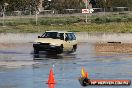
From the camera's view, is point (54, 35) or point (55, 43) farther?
point (54, 35)

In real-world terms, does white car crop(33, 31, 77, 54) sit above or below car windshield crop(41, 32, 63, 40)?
below

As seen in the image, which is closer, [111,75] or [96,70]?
[111,75]

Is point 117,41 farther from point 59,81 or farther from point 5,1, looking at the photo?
point 5,1

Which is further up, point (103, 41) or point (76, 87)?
point (76, 87)

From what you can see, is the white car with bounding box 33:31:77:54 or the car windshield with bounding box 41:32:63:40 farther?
the car windshield with bounding box 41:32:63:40

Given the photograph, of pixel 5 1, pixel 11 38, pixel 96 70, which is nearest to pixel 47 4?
pixel 5 1

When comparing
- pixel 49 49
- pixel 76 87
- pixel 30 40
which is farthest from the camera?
pixel 30 40

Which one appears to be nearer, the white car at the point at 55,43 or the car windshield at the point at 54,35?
the white car at the point at 55,43

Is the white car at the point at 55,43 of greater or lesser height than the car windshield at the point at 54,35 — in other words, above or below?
below

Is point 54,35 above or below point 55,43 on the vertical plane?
above

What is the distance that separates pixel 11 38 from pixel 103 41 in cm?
780

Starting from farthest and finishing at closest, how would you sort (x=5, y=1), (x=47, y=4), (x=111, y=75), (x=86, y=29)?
1. (x=47, y=4)
2. (x=5, y=1)
3. (x=86, y=29)
4. (x=111, y=75)

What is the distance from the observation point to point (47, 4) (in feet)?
363

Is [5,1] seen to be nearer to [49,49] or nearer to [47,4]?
[47,4]
